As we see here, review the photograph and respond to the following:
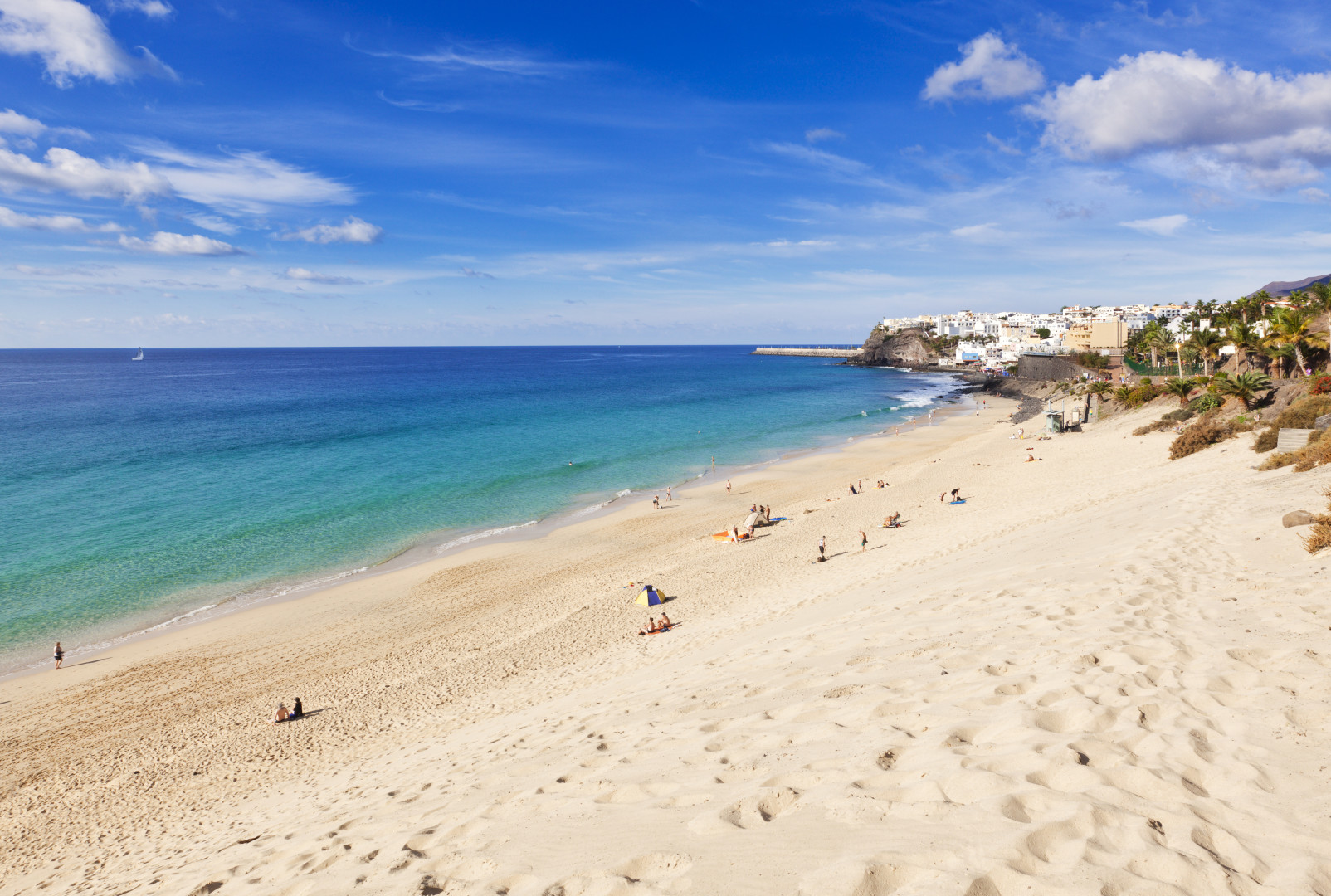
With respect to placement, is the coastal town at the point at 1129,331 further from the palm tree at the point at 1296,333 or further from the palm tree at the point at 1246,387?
the palm tree at the point at 1246,387

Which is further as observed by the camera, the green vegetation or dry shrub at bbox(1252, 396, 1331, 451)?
the green vegetation

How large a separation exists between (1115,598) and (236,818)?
12.4 m

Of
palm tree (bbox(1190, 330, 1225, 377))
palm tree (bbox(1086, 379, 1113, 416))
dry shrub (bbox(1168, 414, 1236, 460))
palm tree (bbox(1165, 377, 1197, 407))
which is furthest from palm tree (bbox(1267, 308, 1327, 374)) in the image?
dry shrub (bbox(1168, 414, 1236, 460))

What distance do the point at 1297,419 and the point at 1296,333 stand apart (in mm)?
20471

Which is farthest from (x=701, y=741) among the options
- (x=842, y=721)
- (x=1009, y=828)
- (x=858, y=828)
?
(x=1009, y=828)

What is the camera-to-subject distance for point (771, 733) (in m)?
5.79

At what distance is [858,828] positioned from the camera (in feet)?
13.2

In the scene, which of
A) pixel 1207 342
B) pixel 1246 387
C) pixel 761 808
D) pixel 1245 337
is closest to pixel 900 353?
pixel 1207 342

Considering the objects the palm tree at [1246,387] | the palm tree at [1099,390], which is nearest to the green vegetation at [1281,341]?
the palm tree at [1246,387]

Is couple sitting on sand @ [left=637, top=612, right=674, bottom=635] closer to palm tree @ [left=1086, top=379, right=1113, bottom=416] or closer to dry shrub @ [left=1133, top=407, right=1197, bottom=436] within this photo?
dry shrub @ [left=1133, top=407, right=1197, bottom=436]

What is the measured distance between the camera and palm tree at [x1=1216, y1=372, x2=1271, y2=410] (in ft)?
92.5

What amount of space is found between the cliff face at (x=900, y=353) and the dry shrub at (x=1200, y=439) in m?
130

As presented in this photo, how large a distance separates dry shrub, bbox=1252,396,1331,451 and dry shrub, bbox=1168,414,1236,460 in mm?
2870

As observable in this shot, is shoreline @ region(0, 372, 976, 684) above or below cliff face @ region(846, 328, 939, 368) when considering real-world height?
below
